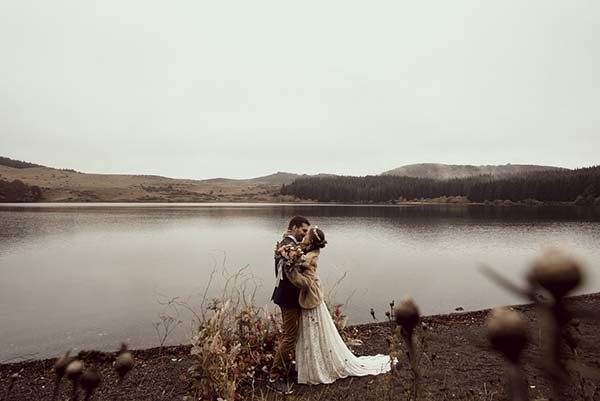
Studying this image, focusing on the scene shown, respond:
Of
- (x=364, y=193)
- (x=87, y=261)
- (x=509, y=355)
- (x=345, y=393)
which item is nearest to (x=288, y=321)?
(x=345, y=393)

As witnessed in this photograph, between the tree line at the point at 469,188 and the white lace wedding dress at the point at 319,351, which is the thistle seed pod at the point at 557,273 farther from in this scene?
the tree line at the point at 469,188

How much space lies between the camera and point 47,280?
1711cm

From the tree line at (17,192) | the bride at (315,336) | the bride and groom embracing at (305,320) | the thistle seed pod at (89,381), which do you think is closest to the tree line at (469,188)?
the tree line at (17,192)

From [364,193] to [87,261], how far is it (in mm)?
125720

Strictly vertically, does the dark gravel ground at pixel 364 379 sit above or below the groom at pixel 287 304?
below

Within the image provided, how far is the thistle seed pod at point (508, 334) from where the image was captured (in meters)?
0.65

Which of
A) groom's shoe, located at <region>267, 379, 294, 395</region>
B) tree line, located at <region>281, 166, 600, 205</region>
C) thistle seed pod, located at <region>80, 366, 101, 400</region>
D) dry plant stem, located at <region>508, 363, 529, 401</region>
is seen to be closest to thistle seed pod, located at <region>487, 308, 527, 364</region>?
dry plant stem, located at <region>508, 363, 529, 401</region>

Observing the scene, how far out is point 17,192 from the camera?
4210 inches

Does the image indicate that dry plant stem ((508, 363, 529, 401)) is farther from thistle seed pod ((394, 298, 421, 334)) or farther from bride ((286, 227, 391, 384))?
bride ((286, 227, 391, 384))

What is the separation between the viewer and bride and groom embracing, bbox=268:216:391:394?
564cm

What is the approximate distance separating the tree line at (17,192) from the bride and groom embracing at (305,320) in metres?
126

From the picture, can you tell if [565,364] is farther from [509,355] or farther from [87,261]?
[87,261]

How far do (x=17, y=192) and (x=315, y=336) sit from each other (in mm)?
130102

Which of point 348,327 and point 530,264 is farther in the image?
point 348,327
